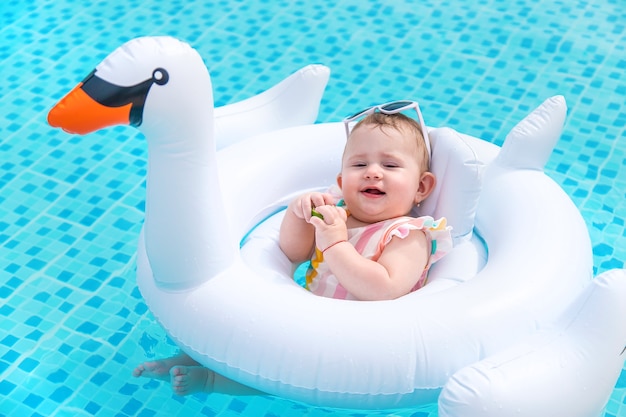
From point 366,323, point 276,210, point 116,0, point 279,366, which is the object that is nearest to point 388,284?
point 366,323

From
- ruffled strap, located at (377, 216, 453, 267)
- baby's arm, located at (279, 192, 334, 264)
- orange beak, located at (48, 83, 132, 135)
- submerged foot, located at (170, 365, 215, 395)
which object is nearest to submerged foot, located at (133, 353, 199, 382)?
submerged foot, located at (170, 365, 215, 395)

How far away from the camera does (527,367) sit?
1588 mm

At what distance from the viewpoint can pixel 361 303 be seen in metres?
1.73

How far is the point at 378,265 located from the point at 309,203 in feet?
0.69

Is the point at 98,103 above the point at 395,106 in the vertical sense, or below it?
above

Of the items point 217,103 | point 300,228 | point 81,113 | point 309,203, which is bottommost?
point 217,103

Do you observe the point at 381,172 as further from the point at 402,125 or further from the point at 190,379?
the point at 190,379

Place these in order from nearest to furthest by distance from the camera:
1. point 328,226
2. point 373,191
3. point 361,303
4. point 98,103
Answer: point 98,103
point 361,303
point 328,226
point 373,191

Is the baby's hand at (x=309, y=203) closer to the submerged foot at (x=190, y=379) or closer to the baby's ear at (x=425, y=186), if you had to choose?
the baby's ear at (x=425, y=186)

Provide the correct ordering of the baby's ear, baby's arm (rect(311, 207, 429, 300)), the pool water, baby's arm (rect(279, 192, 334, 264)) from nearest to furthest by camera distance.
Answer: baby's arm (rect(311, 207, 429, 300)), baby's arm (rect(279, 192, 334, 264)), the baby's ear, the pool water

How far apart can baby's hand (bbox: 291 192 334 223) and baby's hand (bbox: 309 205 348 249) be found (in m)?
0.02

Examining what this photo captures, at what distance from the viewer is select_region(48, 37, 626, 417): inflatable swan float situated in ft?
5.21

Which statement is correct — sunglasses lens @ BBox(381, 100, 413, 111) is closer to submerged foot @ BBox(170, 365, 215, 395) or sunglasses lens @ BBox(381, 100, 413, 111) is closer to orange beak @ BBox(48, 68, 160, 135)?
orange beak @ BBox(48, 68, 160, 135)

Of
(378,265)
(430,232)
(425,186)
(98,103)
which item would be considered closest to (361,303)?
(378,265)
